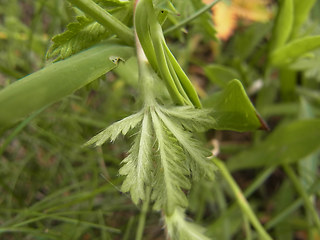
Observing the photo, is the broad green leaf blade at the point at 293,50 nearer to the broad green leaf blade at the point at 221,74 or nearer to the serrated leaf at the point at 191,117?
the broad green leaf blade at the point at 221,74

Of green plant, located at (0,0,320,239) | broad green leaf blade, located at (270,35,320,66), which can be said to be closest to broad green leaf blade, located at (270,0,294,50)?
broad green leaf blade, located at (270,35,320,66)

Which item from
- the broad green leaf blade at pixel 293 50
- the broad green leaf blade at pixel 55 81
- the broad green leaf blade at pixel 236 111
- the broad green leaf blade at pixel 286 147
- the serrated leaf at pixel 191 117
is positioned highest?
the broad green leaf blade at pixel 55 81

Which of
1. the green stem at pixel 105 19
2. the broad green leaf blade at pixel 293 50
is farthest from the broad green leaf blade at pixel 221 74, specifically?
the green stem at pixel 105 19

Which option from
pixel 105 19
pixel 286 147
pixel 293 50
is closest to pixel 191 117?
pixel 105 19

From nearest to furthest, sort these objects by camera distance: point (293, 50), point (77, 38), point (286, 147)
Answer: point (77, 38), point (293, 50), point (286, 147)

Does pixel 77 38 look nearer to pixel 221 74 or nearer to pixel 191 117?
pixel 191 117

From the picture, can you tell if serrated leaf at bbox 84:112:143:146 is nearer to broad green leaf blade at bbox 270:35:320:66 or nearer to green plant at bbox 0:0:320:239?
green plant at bbox 0:0:320:239
